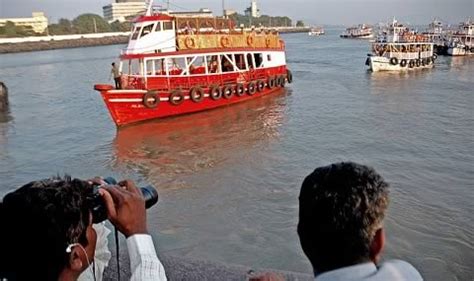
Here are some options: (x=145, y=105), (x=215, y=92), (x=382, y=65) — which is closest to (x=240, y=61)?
(x=215, y=92)

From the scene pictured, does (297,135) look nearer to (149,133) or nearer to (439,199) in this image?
(149,133)

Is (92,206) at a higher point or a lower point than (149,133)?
higher

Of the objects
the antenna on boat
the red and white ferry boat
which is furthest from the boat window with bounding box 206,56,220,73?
the antenna on boat

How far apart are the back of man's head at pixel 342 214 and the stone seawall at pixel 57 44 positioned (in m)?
67.9

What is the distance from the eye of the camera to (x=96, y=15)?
96.3 meters

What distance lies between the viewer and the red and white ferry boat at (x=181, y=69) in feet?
46.4

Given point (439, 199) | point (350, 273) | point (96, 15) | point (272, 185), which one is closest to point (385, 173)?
point (439, 199)

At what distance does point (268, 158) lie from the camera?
10992 millimetres

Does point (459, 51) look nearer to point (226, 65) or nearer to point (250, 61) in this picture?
point (250, 61)

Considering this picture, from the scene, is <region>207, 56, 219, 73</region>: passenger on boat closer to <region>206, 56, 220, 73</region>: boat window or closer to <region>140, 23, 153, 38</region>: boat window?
<region>206, 56, 220, 73</region>: boat window

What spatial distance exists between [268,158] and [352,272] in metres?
9.71

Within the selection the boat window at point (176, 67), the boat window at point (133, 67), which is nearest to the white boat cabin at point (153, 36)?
the boat window at point (133, 67)

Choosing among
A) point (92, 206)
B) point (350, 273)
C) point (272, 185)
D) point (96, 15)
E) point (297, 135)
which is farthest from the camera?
point (96, 15)

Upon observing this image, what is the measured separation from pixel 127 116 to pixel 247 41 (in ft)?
19.1
